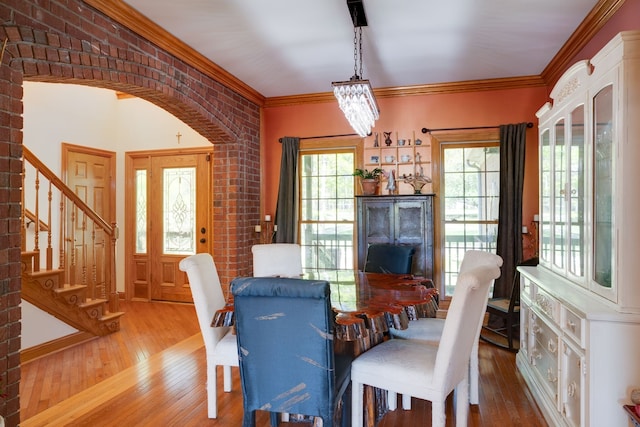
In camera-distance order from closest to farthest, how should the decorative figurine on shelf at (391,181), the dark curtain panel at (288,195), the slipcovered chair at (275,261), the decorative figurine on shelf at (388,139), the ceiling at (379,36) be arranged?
the ceiling at (379,36) → the slipcovered chair at (275,261) → the decorative figurine on shelf at (391,181) → the decorative figurine on shelf at (388,139) → the dark curtain panel at (288,195)

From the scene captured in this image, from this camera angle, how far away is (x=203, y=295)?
2580mm

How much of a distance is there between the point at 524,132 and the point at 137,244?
17.6 ft

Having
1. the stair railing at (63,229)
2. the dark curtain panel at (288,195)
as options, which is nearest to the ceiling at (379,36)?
the dark curtain panel at (288,195)

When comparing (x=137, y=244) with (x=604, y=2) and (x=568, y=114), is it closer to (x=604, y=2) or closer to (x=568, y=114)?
(x=568, y=114)

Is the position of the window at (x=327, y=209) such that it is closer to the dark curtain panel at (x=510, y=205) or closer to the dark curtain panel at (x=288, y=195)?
the dark curtain panel at (x=288, y=195)

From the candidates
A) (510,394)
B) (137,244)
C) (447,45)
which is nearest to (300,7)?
(447,45)

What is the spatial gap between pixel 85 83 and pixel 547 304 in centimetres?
349

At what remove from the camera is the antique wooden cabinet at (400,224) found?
468 centimetres

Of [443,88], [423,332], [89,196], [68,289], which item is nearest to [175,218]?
[89,196]

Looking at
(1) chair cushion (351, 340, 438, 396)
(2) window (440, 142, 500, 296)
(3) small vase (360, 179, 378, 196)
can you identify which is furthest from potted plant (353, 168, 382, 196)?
(1) chair cushion (351, 340, 438, 396)

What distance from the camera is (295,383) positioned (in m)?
2.00

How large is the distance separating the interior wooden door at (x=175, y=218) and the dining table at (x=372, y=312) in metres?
3.27

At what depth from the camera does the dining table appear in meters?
2.16

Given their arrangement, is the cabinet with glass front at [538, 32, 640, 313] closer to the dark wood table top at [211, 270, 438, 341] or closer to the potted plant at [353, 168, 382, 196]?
the dark wood table top at [211, 270, 438, 341]
